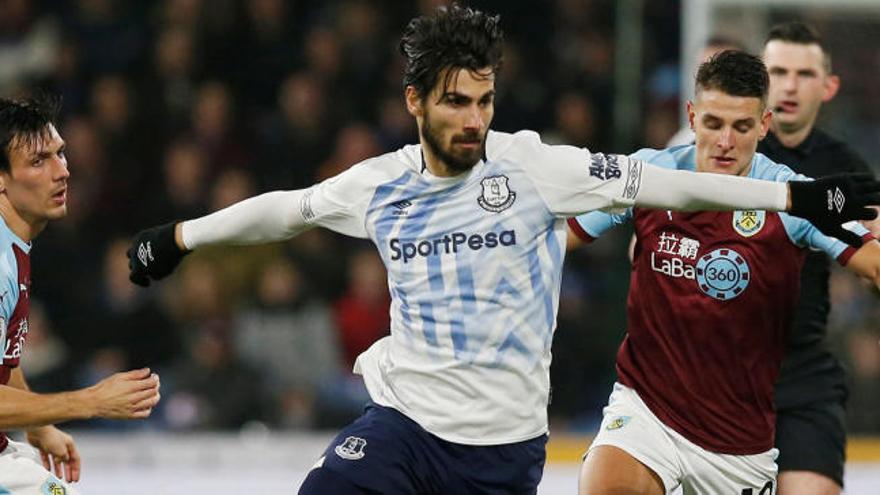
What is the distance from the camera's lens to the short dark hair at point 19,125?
17.1 feet

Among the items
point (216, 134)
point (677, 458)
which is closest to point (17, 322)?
point (677, 458)

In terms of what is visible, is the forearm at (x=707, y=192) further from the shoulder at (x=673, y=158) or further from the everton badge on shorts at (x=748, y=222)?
the shoulder at (x=673, y=158)

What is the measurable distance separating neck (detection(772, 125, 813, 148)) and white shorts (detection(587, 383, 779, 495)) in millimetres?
1312

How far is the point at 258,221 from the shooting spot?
504 cm

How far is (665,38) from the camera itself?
11969 mm

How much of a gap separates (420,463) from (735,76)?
168 cm

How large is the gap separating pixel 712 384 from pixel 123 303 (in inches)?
238

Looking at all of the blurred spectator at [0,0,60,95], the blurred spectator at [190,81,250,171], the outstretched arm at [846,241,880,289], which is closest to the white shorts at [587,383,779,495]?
the outstretched arm at [846,241,880,289]

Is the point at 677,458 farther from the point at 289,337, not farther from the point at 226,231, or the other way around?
the point at 289,337

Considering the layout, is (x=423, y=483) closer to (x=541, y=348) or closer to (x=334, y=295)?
(x=541, y=348)

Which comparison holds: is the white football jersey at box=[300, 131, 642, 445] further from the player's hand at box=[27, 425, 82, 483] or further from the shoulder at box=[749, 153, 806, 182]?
the player's hand at box=[27, 425, 82, 483]

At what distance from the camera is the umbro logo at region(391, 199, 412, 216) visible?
16.0 ft

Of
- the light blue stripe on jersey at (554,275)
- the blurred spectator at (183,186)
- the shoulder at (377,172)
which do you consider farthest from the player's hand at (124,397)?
the blurred spectator at (183,186)

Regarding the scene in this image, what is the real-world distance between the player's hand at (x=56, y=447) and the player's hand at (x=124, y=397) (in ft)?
2.83
